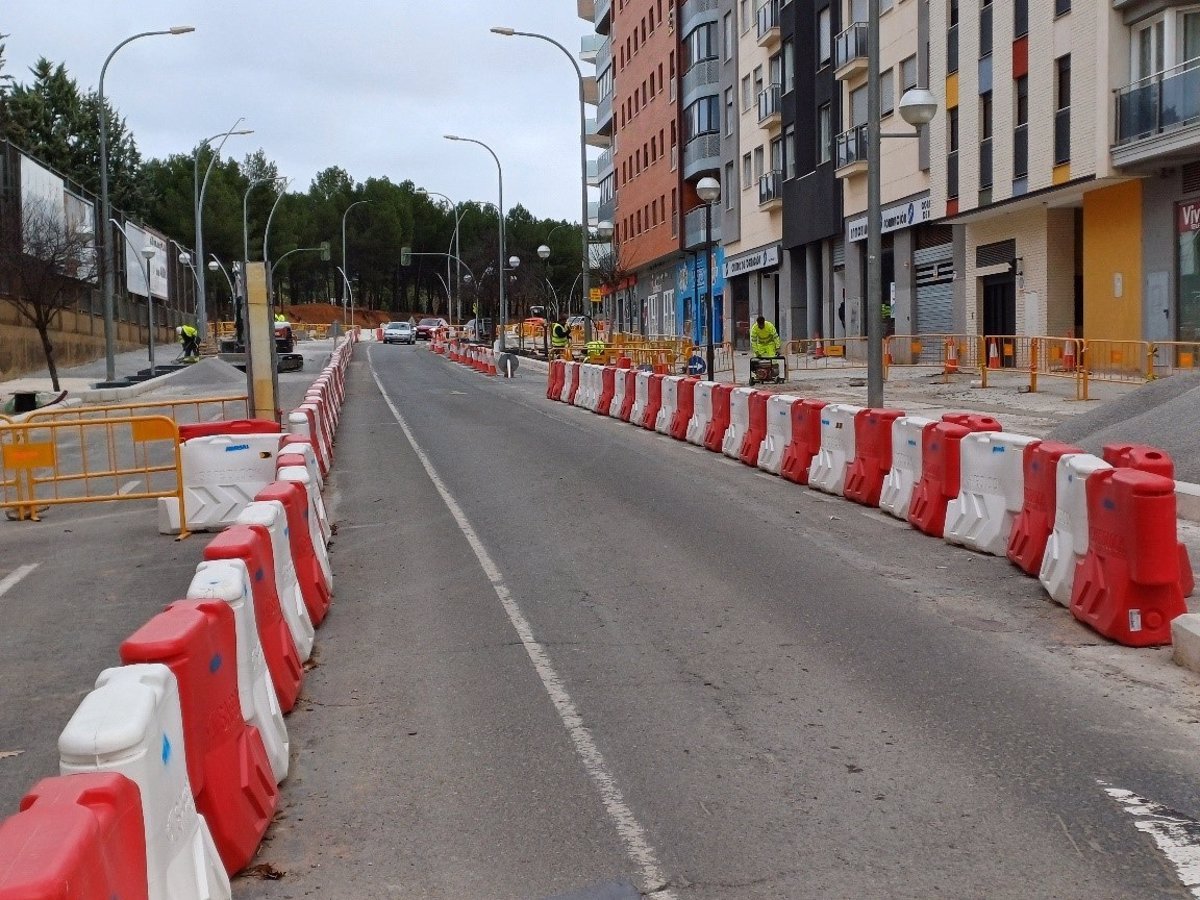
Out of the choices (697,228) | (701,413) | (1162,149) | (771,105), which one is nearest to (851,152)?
(771,105)

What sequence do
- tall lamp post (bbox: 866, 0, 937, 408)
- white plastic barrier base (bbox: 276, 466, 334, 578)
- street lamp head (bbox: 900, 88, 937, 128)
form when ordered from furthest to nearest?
tall lamp post (bbox: 866, 0, 937, 408) < street lamp head (bbox: 900, 88, 937, 128) < white plastic barrier base (bbox: 276, 466, 334, 578)

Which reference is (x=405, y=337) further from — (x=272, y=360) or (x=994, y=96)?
(x=272, y=360)

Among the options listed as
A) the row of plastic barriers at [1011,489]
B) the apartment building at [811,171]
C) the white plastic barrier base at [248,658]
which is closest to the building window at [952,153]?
the apartment building at [811,171]

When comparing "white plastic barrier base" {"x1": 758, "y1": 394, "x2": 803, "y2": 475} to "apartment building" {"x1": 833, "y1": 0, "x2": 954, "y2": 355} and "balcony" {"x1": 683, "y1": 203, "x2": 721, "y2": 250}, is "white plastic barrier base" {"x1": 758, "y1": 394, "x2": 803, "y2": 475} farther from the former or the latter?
"balcony" {"x1": 683, "y1": 203, "x2": 721, "y2": 250}

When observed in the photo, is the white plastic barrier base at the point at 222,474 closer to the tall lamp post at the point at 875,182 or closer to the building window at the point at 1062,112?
the tall lamp post at the point at 875,182

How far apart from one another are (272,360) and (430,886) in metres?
16.7

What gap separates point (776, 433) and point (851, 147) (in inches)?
1127

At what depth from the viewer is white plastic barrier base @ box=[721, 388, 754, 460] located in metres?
18.9

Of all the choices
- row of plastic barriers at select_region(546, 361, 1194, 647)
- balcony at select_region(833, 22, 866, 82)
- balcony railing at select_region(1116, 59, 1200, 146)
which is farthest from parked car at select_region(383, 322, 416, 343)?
row of plastic barriers at select_region(546, 361, 1194, 647)

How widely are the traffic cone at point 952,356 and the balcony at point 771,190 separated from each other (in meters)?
19.9

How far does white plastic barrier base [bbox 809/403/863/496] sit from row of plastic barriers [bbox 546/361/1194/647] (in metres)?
0.02

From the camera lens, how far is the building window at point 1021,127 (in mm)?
33156

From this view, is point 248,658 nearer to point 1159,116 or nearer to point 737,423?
point 737,423

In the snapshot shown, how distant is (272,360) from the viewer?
20.8 meters
